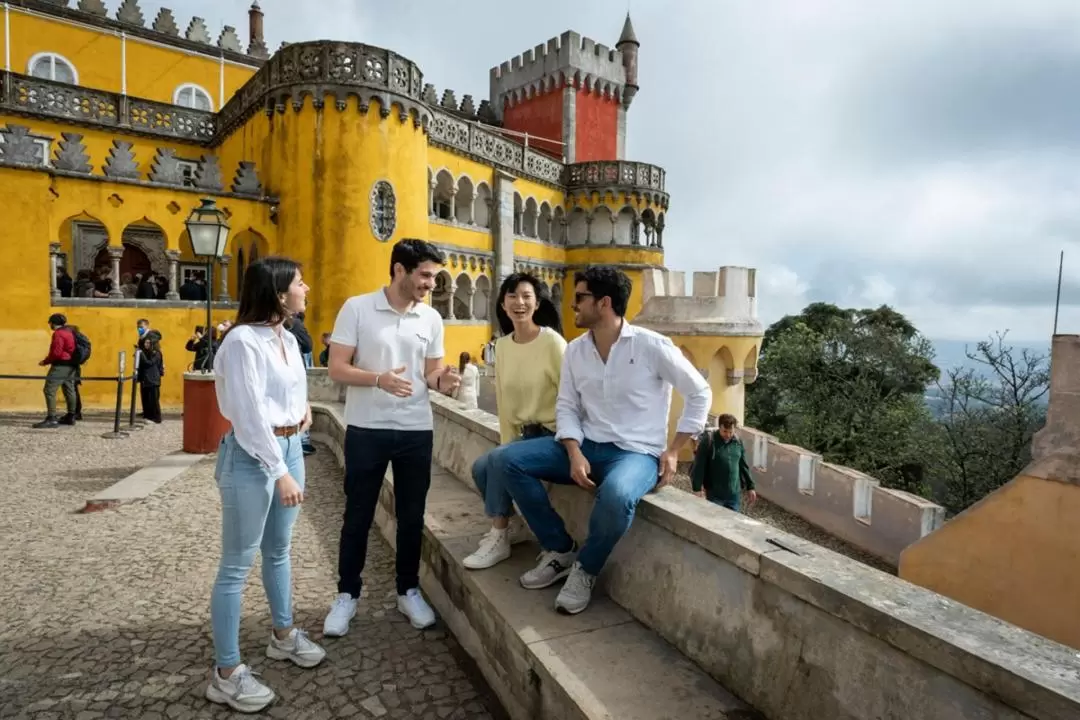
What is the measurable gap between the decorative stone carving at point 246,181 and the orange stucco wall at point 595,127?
1861 cm

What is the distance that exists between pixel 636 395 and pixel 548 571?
96 centimetres

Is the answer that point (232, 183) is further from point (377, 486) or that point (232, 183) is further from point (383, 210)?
point (377, 486)

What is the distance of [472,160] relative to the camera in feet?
76.3


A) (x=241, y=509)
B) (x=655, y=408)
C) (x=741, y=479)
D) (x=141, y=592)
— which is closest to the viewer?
(x=241, y=509)

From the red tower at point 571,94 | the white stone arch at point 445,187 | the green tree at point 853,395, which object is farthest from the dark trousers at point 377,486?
the red tower at point 571,94

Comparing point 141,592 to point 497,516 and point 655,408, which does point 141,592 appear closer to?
point 497,516

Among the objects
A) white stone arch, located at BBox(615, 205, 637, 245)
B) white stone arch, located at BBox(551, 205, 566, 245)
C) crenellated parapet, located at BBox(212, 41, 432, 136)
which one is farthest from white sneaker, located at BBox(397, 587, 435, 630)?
white stone arch, located at BBox(615, 205, 637, 245)

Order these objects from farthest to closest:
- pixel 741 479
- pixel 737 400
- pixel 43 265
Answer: pixel 737 400 → pixel 43 265 → pixel 741 479

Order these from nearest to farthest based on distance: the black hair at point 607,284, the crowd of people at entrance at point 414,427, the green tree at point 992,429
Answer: the crowd of people at entrance at point 414,427 → the black hair at point 607,284 → the green tree at point 992,429

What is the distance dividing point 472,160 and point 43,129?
484 inches

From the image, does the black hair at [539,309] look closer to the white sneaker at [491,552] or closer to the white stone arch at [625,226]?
the white sneaker at [491,552]

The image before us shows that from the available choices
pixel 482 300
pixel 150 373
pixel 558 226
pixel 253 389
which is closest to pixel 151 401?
pixel 150 373

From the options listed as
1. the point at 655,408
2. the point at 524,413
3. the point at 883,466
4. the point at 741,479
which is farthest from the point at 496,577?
the point at 883,466

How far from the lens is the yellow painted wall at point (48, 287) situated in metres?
12.2
